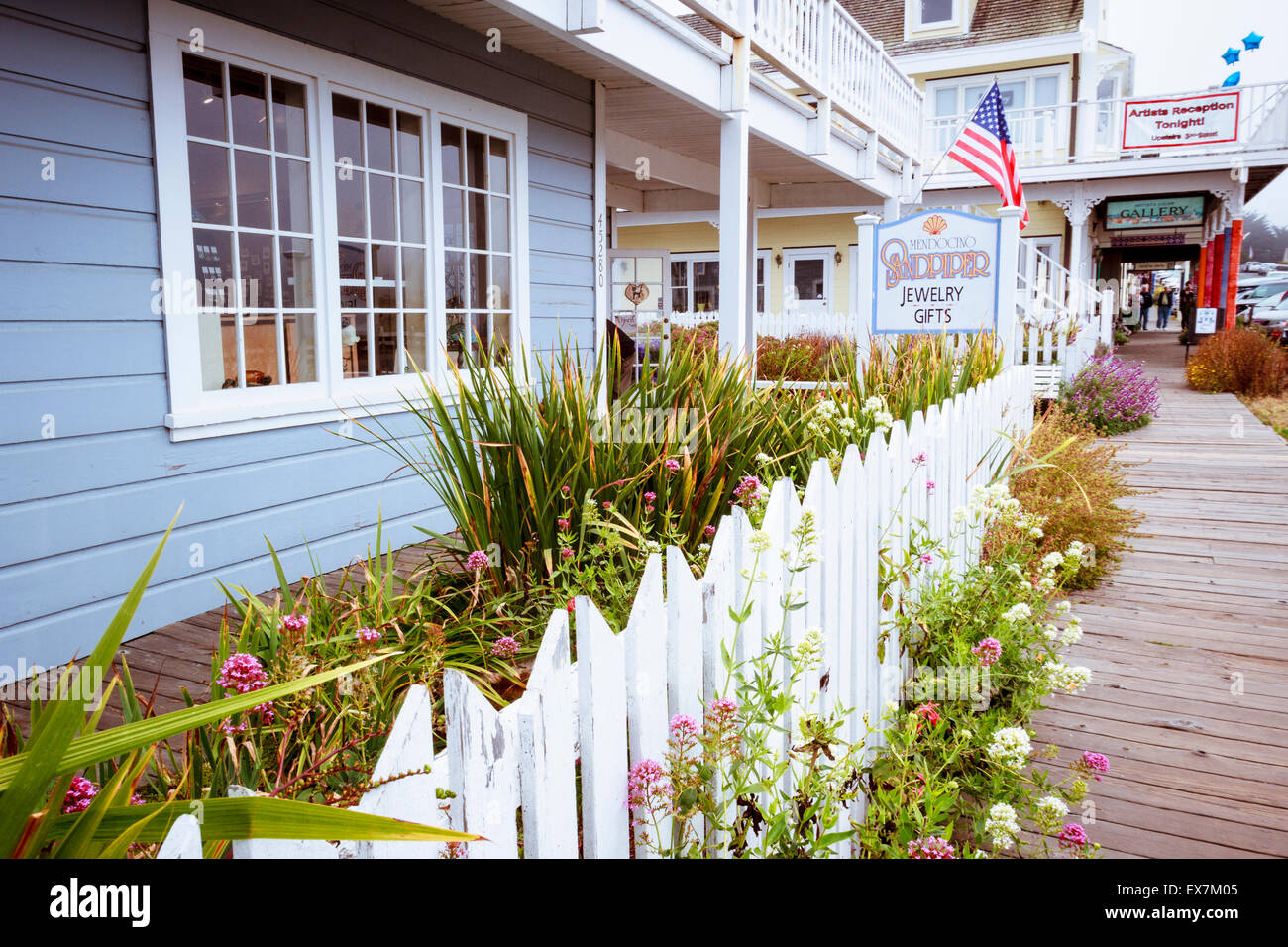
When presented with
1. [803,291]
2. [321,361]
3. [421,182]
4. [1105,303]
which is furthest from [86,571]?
[803,291]

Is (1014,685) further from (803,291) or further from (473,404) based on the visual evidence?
(803,291)

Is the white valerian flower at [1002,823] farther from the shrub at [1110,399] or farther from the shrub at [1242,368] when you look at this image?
the shrub at [1242,368]

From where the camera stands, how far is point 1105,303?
15594 mm

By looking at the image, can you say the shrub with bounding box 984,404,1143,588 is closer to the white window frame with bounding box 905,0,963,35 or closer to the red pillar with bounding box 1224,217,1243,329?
the red pillar with bounding box 1224,217,1243,329

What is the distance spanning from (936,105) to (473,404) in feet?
70.4

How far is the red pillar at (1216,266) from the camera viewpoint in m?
19.5

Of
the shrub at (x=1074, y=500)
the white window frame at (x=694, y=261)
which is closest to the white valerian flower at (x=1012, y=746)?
the shrub at (x=1074, y=500)

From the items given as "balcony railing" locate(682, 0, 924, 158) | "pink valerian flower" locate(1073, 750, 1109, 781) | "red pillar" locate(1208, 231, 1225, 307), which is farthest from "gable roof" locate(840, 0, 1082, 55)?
"pink valerian flower" locate(1073, 750, 1109, 781)

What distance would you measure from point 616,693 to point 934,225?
5.99 metres

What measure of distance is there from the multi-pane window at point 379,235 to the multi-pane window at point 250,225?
23cm

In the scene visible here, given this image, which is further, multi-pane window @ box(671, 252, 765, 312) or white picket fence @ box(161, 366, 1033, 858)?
multi-pane window @ box(671, 252, 765, 312)

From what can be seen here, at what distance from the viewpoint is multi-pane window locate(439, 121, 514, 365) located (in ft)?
18.8

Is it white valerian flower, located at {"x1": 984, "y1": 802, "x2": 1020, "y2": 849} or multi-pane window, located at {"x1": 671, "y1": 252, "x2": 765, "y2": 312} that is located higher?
multi-pane window, located at {"x1": 671, "y1": 252, "x2": 765, "y2": 312}

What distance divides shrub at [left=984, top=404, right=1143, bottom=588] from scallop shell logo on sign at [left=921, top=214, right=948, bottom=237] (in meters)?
1.70
